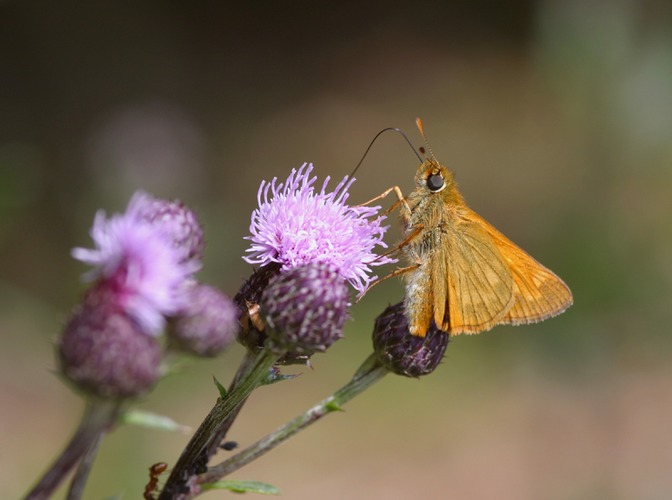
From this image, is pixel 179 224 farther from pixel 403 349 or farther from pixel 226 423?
pixel 403 349

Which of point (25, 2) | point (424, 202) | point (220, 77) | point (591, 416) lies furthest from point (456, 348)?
point (25, 2)

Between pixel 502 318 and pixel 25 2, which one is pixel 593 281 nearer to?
pixel 502 318

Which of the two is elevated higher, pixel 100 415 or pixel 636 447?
pixel 636 447

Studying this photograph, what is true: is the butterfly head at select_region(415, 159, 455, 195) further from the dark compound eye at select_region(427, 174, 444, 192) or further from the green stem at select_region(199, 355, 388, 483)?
the green stem at select_region(199, 355, 388, 483)

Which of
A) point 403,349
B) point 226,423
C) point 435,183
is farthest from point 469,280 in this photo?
point 226,423

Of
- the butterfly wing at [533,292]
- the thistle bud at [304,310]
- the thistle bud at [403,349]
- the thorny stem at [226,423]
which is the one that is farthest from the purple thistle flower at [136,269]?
the butterfly wing at [533,292]
